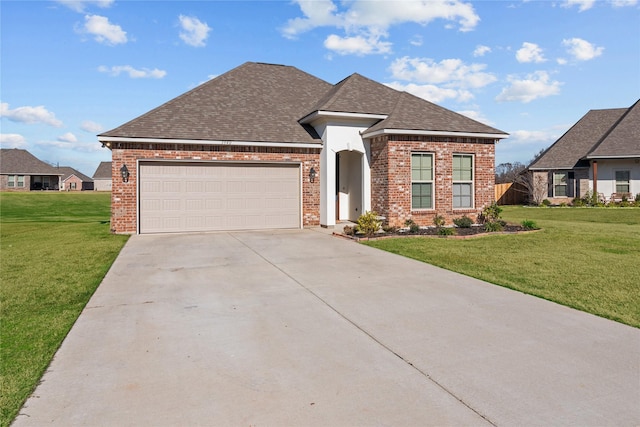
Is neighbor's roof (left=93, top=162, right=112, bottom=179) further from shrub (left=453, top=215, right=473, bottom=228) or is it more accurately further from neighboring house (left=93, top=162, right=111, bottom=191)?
shrub (left=453, top=215, right=473, bottom=228)

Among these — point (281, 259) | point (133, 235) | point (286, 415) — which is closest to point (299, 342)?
point (286, 415)

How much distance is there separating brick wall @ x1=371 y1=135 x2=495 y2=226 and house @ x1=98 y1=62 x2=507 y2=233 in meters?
0.04

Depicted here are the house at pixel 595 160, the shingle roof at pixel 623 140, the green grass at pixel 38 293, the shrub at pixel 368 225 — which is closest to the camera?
the green grass at pixel 38 293

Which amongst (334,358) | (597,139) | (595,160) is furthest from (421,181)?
(597,139)

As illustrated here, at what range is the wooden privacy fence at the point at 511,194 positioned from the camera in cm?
2984

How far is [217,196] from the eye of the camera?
1430cm

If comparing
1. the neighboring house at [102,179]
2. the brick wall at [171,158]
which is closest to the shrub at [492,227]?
the brick wall at [171,158]

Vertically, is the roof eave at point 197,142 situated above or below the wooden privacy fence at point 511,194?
above

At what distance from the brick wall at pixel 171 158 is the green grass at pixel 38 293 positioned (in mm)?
895

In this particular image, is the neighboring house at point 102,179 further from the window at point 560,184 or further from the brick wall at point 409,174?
the brick wall at point 409,174

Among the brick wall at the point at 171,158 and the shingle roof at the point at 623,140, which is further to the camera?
the shingle roof at the point at 623,140

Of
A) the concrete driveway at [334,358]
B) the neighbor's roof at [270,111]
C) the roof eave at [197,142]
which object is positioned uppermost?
the neighbor's roof at [270,111]

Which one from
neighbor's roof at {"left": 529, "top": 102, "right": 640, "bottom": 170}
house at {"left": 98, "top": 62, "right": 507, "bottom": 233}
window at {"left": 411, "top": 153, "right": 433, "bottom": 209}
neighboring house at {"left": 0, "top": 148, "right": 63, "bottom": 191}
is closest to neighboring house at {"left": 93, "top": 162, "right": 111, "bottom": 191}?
neighboring house at {"left": 0, "top": 148, "right": 63, "bottom": 191}

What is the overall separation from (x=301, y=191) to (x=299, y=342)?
36.7 feet
